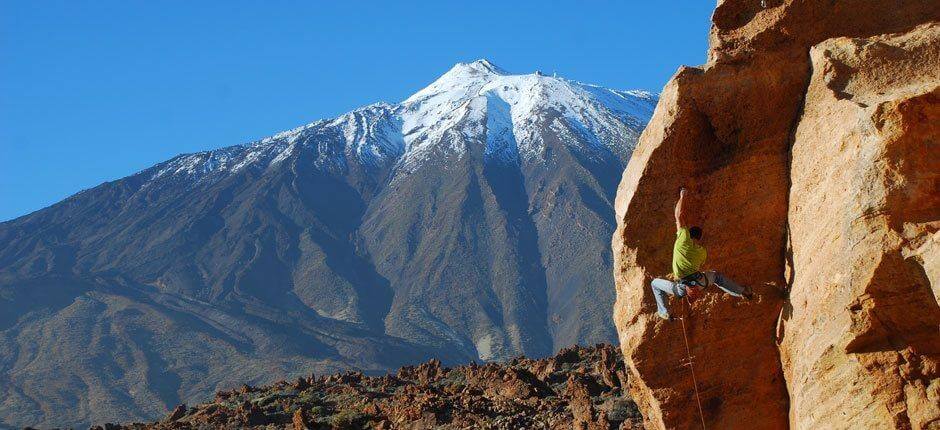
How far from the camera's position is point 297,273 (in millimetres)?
158375

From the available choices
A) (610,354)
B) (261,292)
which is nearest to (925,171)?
(610,354)

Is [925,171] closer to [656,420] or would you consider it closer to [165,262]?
[656,420]

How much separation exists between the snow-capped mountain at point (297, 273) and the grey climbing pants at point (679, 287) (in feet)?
276

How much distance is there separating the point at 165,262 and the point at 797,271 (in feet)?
507

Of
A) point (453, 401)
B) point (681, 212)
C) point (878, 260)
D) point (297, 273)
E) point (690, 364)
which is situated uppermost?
point (297, 273)

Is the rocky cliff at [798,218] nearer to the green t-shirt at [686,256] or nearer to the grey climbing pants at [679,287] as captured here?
the grey climbing pants at [679,287]

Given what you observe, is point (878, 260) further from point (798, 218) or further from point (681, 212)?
point (681, 212)

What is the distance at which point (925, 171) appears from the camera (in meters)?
9.35

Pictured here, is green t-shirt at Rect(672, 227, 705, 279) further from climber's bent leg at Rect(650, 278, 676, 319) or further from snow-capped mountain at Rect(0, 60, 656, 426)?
snow-capped mountain at Rect(0, 60, 656, 426)

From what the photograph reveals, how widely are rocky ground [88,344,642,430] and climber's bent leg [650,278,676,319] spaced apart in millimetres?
8773

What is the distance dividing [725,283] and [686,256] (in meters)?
0.46

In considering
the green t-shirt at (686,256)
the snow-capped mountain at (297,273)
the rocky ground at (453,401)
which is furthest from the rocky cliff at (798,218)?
the snow-capped mountain at (297,273)

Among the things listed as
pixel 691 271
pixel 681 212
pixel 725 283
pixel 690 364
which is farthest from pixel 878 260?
pixel 690 364

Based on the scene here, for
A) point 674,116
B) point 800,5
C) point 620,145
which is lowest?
point 674,116
